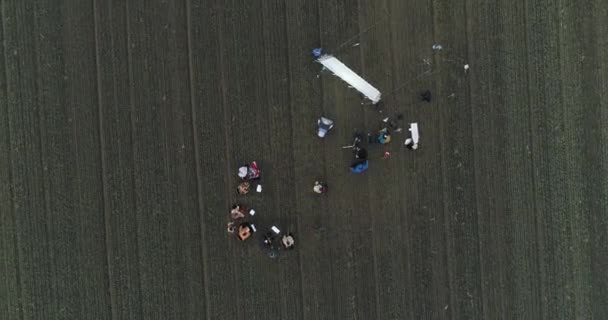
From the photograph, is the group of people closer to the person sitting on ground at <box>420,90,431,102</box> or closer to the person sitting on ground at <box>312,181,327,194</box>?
the person sitting on ground at <box>312,181,327,194</box>

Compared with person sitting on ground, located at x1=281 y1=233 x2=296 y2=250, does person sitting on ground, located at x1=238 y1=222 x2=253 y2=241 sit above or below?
above

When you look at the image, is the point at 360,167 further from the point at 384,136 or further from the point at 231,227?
the point at 231,227

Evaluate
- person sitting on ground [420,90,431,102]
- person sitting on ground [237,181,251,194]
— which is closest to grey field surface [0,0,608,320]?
person sitting on ground [420,90,431,102]

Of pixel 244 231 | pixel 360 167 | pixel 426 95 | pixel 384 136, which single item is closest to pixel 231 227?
pixel 244 231

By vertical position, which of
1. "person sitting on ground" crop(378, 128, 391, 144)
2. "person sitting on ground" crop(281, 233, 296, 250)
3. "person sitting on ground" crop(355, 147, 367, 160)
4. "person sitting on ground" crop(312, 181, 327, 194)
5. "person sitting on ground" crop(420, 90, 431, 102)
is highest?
"person sitting on ground" crop(420, 90, 431, 102)

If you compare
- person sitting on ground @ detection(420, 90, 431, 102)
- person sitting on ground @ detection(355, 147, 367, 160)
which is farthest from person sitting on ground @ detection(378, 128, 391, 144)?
person sitting on ground @ detection(420, 90, 431, 102)

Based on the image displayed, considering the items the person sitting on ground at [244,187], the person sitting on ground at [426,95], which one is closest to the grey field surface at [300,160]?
the person sitting on ground at [426,95]
